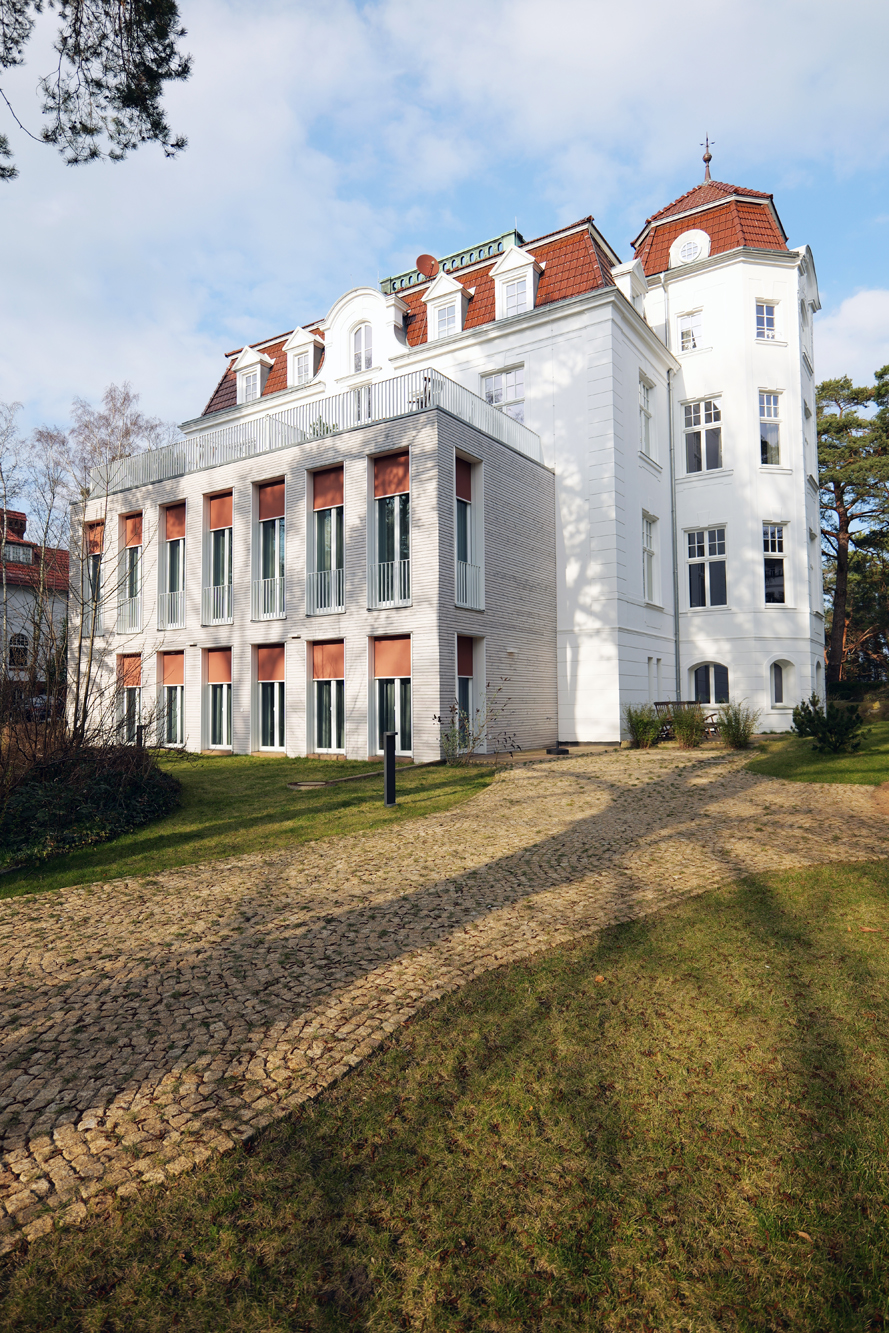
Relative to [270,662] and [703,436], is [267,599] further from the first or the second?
[703,436]

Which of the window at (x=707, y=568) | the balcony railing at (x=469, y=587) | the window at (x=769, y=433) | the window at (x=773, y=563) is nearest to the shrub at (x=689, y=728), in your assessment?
the balcony railing at (x=469, y=587)

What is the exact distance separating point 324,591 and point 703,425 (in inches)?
557

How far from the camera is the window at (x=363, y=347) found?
2447 centimetres

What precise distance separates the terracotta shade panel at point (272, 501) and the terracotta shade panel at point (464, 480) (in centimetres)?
499

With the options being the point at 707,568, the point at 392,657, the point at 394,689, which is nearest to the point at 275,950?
the point at 394,689

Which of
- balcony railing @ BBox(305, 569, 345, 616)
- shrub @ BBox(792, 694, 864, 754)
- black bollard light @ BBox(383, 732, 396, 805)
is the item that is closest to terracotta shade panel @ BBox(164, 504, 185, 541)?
balcony railing @ BBox(305, 569, 345, 616)

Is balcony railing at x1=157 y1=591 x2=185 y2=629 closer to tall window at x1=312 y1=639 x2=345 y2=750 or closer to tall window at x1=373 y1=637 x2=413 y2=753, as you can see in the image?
tall window at x1=312 y1=639 x2=345 y2=750

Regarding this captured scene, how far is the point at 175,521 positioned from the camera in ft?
72.2

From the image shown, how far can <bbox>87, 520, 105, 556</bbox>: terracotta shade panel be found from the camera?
24.4 meters

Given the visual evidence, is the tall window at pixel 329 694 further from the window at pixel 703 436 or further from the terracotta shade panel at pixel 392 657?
the window at pixel 703 436

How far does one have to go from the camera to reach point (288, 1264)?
228 cm

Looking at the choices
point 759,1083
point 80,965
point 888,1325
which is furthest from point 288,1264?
point 80,965

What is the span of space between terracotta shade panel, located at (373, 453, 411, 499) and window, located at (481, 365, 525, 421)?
5444mm

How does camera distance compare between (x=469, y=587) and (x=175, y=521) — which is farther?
(x=175, y=521)
